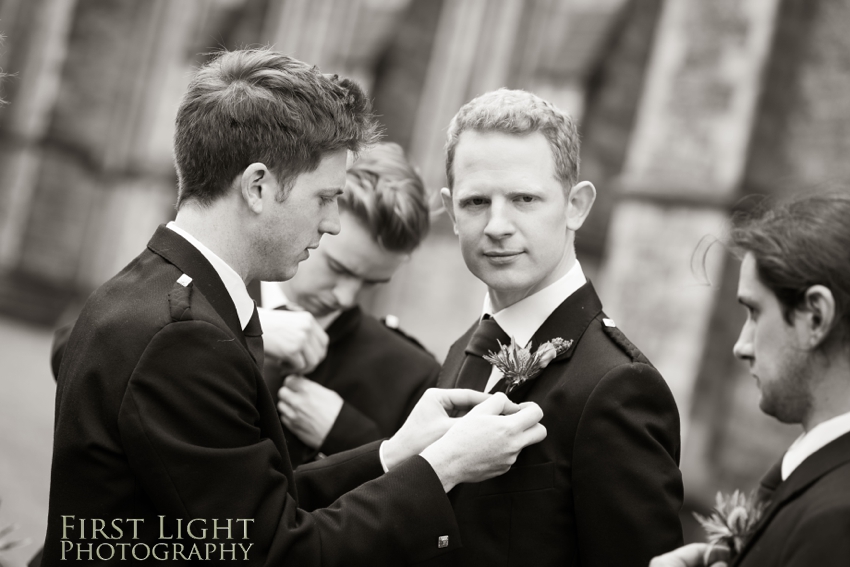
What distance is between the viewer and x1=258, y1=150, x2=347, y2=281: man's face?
2074 mm

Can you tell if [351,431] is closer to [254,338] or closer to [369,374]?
[369,374]

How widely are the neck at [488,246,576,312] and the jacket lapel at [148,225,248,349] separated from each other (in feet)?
2.46

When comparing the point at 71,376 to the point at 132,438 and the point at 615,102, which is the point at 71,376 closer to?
the point at 132,438

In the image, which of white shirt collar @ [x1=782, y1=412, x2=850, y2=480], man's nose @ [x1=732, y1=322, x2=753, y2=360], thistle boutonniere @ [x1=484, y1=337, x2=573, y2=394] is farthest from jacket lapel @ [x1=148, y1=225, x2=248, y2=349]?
white shirt collar @ [x1=782, y1=412, x2=850, y2=480]

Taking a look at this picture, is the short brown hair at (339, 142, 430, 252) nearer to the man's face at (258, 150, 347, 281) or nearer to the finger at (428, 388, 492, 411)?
the man's face at (258, 150, 347, 281)

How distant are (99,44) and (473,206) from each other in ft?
58.8

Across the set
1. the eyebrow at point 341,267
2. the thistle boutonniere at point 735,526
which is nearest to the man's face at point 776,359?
the thistle boutonniere at point 735,526

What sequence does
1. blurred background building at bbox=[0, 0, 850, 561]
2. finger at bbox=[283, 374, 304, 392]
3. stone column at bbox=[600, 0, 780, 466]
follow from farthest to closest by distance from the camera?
blurred background building at bbox=[0, 0, 850, 561]
stone column at bbox=[600, 0, 780, 466]
finger at bbox=[283, 374, 304, 392]

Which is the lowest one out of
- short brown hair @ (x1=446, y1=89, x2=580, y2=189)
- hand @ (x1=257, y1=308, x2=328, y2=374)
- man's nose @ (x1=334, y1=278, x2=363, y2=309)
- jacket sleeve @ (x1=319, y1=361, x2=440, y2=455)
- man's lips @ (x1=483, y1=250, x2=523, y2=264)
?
jacket sleeve @ (x1=319, y1=361, x2=440, y2=455)

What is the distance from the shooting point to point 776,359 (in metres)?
1.84

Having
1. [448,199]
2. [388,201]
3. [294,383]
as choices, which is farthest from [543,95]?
[448,199]

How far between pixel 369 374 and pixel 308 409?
0.40m

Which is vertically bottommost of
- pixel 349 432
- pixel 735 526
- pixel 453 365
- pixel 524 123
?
pixel 349 432

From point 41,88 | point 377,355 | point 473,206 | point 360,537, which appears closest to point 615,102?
point 377,355
